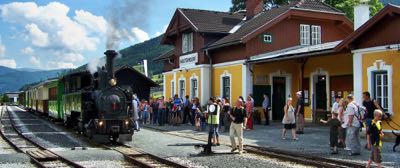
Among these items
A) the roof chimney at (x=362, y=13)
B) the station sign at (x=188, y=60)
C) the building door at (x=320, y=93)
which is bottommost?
the building door at (x=320, y=93)

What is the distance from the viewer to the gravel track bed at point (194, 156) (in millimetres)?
10789

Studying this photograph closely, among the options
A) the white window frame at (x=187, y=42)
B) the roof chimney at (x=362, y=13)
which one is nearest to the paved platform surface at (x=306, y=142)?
the roof chimney at (x=362, y=13)

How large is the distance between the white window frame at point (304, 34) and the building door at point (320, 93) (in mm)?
3319

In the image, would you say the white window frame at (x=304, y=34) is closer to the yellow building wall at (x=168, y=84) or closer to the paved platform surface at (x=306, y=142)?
the paved platform surface at (x=306, y=142)

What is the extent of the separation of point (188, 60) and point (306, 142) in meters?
13.4

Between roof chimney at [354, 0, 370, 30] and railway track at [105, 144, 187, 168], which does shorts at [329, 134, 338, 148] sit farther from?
roof chimney at [354, 0, 370, 30]

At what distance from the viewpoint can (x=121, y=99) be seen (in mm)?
14969

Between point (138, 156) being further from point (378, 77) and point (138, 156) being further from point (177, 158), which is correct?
point (378, 77)

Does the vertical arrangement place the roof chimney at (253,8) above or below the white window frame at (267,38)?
above

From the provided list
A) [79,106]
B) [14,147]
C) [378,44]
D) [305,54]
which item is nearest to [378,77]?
[378,44]

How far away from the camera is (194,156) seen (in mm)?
12102

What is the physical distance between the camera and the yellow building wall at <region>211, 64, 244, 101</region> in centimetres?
2314

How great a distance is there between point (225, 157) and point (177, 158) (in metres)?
1.16

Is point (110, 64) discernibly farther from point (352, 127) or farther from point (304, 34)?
point (304, 34)
